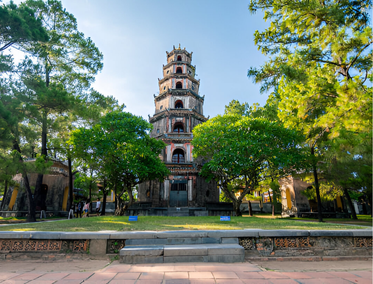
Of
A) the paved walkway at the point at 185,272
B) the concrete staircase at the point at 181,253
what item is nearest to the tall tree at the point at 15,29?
the paved walkway at the point at 185,272

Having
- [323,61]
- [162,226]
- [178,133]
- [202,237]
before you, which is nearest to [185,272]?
[202,237]

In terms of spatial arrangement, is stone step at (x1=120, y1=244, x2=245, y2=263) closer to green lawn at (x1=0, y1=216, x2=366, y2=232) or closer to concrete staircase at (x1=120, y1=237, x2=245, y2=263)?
concrete staircase at (x1=120, y1=237, x2=245, y2=263)

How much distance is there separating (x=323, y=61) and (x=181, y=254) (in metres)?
9.35

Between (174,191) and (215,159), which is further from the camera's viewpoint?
(174,191)

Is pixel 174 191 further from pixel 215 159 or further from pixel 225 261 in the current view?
pixel 225 261

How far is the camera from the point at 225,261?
4758 millimetres

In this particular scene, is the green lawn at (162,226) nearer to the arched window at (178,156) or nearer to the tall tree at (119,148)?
the tall tree at (119,148)

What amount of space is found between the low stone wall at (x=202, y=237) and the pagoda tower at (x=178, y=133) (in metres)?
15.6

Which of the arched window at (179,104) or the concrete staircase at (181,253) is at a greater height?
the arched window at (179,104)

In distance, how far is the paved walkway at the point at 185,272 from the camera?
3.62 meters

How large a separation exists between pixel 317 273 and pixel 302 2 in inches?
362

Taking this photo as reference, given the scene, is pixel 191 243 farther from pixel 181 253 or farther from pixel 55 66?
pixel 55 66

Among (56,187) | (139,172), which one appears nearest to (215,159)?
(139,172)

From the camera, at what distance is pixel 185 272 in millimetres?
4008
